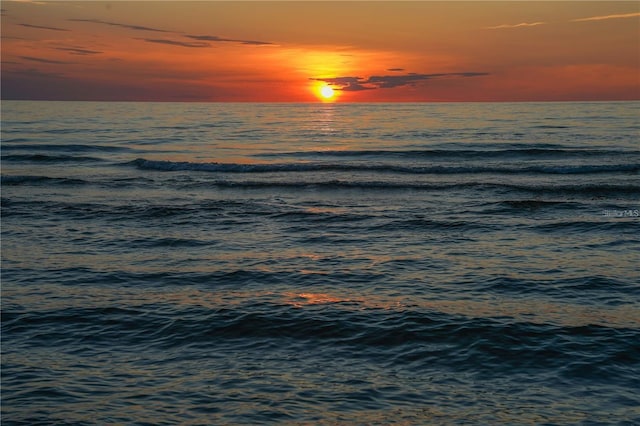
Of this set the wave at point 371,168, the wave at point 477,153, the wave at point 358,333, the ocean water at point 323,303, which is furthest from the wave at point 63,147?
the wave at point 358,333

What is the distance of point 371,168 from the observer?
130ft

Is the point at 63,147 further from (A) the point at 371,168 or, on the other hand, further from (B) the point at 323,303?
(B) the point at 323,303

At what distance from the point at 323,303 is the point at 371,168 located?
1046 inches

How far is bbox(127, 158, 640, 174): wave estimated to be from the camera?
37.2 metres

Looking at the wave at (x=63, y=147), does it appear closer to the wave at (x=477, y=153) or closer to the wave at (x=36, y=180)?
the wave at (x=477, y=153)

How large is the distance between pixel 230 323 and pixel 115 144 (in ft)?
150

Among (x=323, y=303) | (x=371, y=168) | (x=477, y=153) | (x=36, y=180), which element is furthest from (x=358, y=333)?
(x=477, y=153)

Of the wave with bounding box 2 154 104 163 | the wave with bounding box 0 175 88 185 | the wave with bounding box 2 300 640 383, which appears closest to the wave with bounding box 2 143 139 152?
the wave with bounding box 2 154 104 163

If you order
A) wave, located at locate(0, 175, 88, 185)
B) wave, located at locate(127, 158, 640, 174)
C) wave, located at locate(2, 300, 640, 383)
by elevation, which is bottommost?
wave, located at locate(2, 300, 640, 383)

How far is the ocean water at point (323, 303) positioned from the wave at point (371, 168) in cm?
431

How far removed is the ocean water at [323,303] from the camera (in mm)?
9336

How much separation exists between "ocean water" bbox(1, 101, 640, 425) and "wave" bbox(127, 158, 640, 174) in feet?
14.1

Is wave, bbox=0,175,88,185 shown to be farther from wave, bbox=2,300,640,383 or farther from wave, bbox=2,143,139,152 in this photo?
wave, bbox=2,300,640,383

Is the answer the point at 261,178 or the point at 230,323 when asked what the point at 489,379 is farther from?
the point at 261,178
